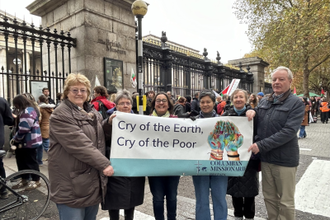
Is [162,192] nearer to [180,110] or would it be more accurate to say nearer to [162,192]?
[162,192]

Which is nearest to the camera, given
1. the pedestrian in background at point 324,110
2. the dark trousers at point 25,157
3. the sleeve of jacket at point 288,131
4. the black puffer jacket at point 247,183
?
the sleeve of jacket at point 288,131

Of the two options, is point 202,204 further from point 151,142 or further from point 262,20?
point 262,20

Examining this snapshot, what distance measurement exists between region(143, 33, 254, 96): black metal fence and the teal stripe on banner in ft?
22.6

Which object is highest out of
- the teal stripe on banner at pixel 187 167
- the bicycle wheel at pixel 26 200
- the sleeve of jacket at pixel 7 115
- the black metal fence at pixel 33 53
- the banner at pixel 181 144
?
the black metal fence at pixel 33 53

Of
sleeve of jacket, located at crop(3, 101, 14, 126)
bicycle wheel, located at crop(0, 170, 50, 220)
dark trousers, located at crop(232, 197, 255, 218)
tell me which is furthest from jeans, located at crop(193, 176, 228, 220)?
sleeve of jacket, located at crop(3, 101, 14, 126)

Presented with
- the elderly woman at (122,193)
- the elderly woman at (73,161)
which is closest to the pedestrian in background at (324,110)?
the elderly woman at (122,193)

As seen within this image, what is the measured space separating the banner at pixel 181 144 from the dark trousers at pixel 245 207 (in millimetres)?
539

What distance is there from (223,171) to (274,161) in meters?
0.62

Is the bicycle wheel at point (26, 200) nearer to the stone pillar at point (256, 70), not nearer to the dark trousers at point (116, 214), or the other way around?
the dark trousers at point (116, 214)

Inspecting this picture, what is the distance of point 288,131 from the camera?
248 cm

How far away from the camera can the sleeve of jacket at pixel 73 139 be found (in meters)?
1.94

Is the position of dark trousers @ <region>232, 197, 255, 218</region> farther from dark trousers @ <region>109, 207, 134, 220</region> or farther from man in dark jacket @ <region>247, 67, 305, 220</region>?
dark trousers @ <region>109, 207, 134, 220</region>

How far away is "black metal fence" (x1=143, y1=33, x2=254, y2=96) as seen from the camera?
9.62m

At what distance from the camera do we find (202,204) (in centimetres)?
268
